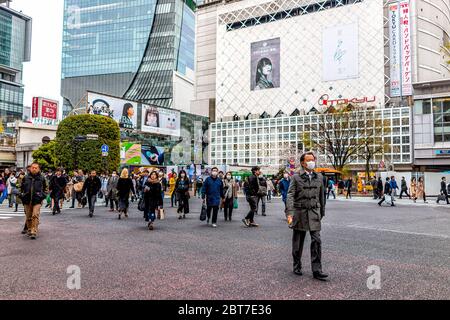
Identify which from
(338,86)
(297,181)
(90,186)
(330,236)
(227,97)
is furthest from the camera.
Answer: (227,97)

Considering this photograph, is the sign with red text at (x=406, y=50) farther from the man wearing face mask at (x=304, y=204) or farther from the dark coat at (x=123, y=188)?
the man wearing face mask at (x=304, y=204)

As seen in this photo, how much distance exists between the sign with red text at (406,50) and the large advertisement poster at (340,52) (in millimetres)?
8130

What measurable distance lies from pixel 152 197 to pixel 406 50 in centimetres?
6491

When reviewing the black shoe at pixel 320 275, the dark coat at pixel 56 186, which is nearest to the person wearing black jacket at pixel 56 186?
the dark coat at pixel 56 186

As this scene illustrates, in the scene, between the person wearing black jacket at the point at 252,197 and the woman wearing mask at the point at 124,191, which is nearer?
the person wearing black jacket at the point at 252,197

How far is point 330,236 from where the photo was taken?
957 centimetres

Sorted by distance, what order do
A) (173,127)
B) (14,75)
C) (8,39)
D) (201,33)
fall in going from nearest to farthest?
(173,127) → (201,33) → (14,75) → (8,39)

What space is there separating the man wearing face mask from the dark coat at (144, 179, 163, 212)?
619 cm

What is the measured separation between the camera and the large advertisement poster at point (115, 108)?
48.4 meters

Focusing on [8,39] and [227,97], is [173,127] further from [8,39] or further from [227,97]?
[8,39]

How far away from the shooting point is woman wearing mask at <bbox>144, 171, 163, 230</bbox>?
11.0 metres

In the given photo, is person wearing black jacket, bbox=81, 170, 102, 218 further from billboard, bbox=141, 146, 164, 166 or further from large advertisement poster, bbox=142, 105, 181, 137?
large advertisement poster, bbox=142, 105, 181, 137
